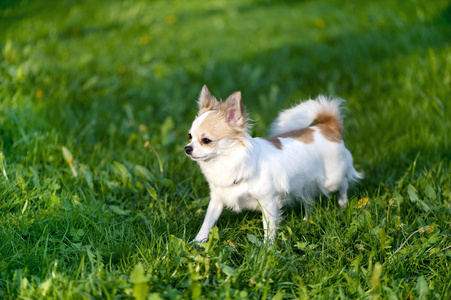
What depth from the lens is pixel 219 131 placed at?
8.43 ft

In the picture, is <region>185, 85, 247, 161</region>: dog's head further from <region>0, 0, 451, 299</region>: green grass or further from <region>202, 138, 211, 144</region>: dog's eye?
<region>0, 0, 451, 299</region>: green grass

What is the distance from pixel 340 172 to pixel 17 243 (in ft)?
6.72

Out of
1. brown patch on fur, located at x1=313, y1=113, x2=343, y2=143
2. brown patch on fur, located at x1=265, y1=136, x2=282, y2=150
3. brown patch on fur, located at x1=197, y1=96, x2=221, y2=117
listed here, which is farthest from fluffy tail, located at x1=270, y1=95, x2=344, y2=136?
brown patch on fur, located at x1=197, y1=96, x2=221, y2=117

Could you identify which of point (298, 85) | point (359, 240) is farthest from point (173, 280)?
point (298, 85)

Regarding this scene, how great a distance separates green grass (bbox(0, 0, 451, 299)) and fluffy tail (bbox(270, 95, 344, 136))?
1.58 ft

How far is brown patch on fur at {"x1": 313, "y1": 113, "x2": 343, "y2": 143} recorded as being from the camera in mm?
3049

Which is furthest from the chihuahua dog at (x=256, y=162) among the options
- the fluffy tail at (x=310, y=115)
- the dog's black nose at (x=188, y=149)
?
the fluffy tail at (x=310, y=115)

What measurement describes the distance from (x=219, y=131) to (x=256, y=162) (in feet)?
0.95

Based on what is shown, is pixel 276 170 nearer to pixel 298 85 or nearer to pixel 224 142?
pixel 224 142

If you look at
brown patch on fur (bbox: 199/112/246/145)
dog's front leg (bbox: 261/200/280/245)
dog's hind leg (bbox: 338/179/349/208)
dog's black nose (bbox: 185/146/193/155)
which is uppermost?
brown patch on fur (bbox: 199/112/246/145)

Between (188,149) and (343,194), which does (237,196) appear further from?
(343,194)

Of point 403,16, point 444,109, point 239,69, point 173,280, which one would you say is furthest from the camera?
point 403,16

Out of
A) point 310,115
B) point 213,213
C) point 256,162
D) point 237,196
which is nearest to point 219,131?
point 256,162

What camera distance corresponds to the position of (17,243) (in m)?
2.36
